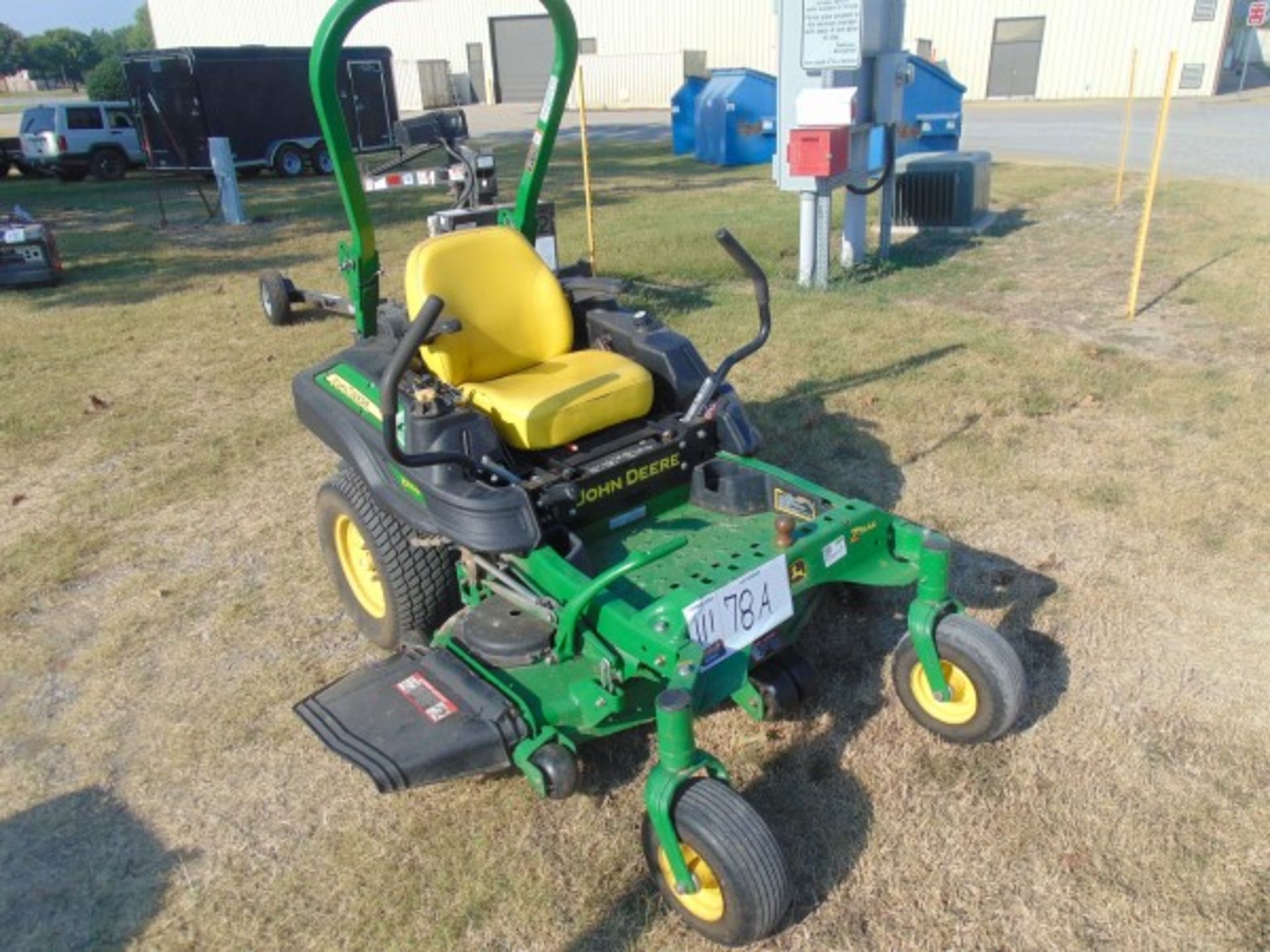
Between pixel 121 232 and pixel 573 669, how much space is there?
11409mm

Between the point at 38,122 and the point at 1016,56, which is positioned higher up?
the point at 1016,56

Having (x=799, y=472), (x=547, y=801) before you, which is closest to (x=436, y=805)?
(x=547, y=801)

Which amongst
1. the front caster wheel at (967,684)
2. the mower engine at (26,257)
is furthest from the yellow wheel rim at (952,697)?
the mower engine at (26,257)

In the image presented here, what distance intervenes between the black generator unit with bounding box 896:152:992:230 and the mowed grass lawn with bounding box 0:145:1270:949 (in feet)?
8.98

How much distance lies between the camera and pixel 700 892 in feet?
7.96

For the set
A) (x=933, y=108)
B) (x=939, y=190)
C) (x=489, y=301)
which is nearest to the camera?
(x=489, y=301)

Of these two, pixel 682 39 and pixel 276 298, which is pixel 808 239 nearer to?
pixel 276 298

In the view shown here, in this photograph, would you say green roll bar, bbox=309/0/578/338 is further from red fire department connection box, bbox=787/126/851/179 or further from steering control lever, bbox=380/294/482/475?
red fire department connection box, bbox=787/126/851/179

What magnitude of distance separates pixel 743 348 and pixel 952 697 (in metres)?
1.37

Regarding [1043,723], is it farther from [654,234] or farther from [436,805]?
[654,234]

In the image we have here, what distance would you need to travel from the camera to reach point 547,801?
2877 mm

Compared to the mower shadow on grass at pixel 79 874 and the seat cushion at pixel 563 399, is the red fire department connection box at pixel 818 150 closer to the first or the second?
the seat cushion at pixel 563 399

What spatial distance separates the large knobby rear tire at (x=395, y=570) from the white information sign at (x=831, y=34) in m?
5.17

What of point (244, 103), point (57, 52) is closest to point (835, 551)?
point (244, 103)
